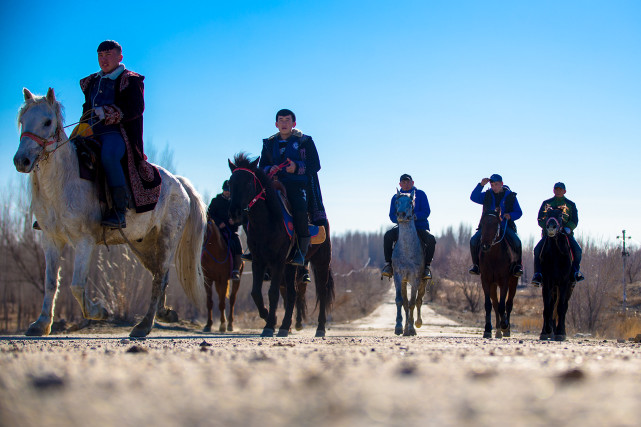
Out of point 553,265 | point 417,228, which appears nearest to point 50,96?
point 417,228

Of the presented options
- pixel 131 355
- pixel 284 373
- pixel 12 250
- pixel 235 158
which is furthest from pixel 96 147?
pixel 12 250

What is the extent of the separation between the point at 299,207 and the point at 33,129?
388cm

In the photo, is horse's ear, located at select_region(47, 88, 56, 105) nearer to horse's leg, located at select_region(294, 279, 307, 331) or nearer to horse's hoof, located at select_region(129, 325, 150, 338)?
horse's hoof, located at select_region(129, 325, 150, 338)

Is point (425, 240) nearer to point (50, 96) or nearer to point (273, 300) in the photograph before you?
point (273, 300)

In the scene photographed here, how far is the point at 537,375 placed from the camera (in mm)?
2736

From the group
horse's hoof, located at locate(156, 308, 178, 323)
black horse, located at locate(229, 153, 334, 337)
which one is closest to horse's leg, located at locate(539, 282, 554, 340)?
black horse, located at locate(229, 153, 334, 337)

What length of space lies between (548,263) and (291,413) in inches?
405

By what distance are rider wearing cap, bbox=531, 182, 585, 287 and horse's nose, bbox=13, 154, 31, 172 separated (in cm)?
842

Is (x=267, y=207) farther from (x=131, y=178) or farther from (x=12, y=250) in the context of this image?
(x=12, y=250)

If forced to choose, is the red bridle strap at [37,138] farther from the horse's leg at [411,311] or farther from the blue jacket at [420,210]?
the blue jacket at [420,210]

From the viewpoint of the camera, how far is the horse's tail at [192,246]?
9352 mm

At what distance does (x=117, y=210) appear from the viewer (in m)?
7.37

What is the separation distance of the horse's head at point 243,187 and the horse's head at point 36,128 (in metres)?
2.31

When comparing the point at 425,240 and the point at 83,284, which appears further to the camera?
the point at 425,240
